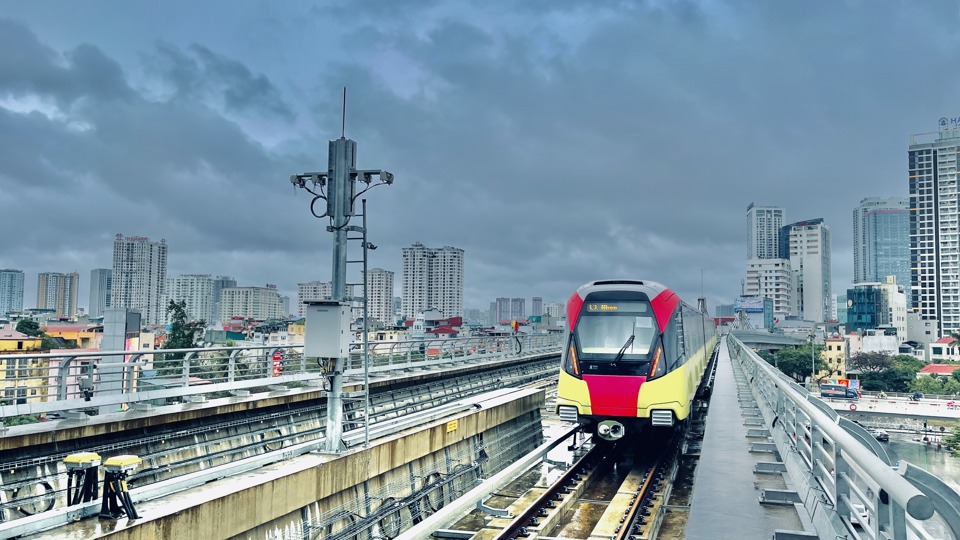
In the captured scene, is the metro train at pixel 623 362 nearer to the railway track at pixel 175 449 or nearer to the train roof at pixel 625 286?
the train roof at pixel 625 286

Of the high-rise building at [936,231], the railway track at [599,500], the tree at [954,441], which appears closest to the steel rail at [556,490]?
the railway track at [599,500]

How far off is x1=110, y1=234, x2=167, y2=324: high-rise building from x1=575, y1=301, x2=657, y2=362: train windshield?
585 feet

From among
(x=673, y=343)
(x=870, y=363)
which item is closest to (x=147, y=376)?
(x=673, y=343)

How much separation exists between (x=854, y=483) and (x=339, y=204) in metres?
8.12

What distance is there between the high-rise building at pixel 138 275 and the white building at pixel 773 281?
156m

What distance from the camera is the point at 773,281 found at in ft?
607

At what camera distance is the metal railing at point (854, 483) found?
7.61 feet

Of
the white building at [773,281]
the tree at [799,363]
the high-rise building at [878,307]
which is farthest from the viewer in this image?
the white building at [773,281]

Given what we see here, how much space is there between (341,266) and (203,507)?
427 cm

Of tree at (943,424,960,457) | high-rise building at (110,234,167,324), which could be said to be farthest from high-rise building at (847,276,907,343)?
high-rise building at (110,234,167,324)

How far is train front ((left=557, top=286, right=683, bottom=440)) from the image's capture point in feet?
41.3

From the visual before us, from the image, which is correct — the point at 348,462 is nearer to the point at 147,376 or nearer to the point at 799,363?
the point at 147,376

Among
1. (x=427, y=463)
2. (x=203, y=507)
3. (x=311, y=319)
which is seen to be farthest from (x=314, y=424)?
(x=203, y=507)

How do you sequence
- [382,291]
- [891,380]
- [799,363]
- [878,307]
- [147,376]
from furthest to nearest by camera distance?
[382,291]
[878,307]
[799,363]
[891,380]
[147,376]
